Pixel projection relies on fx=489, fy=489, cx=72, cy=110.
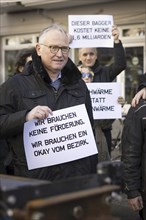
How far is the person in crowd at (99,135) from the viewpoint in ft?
16.7

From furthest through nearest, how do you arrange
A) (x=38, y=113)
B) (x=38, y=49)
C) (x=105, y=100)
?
(x=105, y=100) < (x=38, y=49) < (x=38, y=113)

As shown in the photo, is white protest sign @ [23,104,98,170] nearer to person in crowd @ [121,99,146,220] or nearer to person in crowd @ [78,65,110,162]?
person in crowd @ [121,99,146,220]

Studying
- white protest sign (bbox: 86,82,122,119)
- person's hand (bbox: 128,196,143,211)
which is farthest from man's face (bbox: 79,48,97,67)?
person's hand (bbox: 128,196,143,211)

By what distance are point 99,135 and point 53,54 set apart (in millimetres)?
2281

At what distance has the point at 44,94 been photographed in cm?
318

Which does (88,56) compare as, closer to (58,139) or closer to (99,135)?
(99,135)

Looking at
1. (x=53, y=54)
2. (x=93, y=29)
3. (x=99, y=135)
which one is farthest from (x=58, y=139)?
(x=93, y=29)

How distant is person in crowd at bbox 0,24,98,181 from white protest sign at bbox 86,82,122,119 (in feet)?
6.78

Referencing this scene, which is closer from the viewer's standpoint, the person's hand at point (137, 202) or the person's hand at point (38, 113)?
the person's hand at point (38, 113)

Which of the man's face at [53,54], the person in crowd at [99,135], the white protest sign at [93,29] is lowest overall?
the person in crowd at [99,135]

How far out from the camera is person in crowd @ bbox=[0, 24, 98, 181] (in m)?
3.12

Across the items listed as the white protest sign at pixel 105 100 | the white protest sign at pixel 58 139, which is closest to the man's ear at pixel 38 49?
the white protest sign at pixel 58 139

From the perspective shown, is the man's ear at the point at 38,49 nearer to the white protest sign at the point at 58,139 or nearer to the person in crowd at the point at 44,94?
the person in crowd at the point at 44,94

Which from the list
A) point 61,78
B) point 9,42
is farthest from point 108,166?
point 9,42
